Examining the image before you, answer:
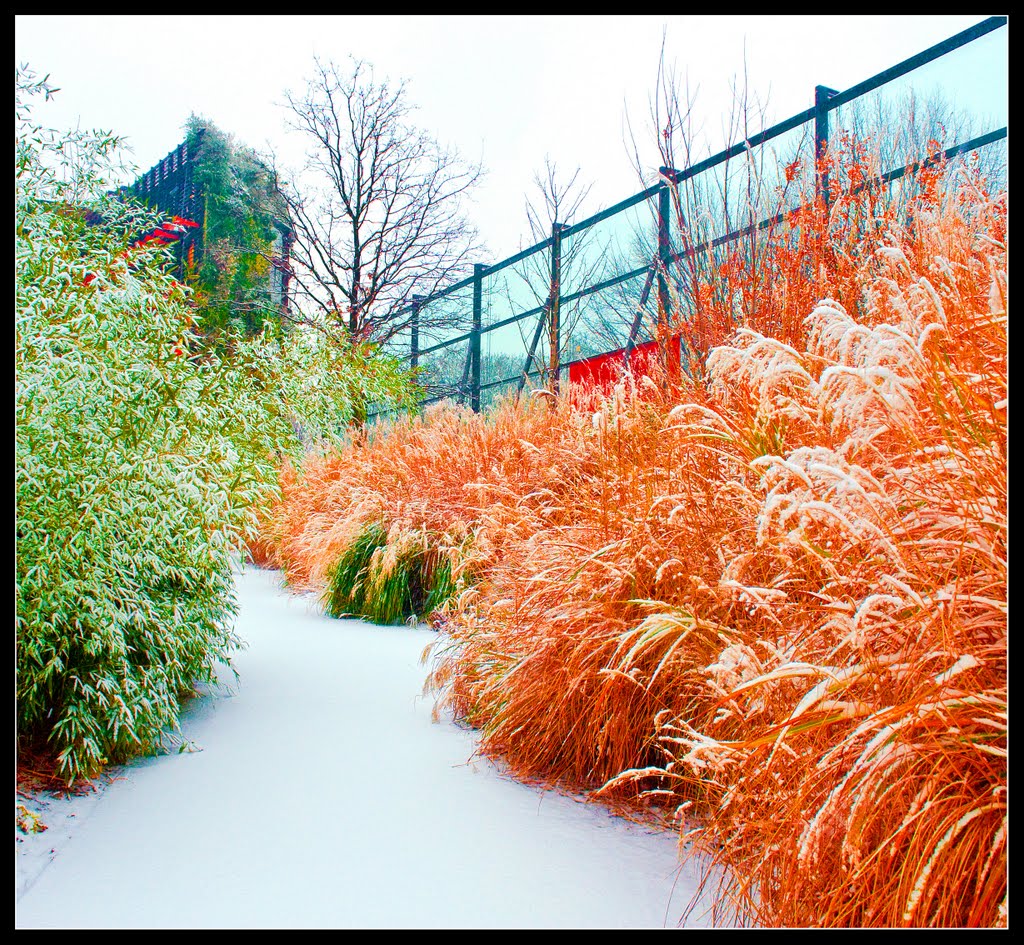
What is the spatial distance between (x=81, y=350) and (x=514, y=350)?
7898mm

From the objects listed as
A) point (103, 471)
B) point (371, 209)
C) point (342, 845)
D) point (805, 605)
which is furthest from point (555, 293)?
point (342, 845)

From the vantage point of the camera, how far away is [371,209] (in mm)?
7219

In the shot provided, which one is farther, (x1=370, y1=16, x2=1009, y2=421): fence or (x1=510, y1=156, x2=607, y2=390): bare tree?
(x1=510, y1=156, x2=607, y2=390): bare tree

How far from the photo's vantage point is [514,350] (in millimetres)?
9555

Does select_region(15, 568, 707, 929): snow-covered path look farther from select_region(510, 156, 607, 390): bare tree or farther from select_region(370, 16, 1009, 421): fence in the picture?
select_region(510, 156, 607, 390): bare tree

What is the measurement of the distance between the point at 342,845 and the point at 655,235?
18.1 ft

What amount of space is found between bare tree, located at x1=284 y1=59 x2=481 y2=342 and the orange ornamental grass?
4347 mm

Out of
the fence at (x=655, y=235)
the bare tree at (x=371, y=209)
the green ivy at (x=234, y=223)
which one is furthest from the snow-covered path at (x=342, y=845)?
the green ivy at (x=234, y=223)

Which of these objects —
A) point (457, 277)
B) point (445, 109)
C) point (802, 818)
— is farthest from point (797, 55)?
point (457, 277)

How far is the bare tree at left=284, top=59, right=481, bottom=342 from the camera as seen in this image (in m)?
6.34

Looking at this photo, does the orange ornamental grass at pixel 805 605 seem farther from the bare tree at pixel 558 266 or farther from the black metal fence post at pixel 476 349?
the black metal fence post at pixel 476 349

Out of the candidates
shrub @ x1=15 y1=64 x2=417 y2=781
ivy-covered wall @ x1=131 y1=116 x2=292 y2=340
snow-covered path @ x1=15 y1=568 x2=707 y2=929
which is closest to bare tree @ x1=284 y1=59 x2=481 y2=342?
ivy-covered wall @ x1=131 y1=116 x2=292 y2=340

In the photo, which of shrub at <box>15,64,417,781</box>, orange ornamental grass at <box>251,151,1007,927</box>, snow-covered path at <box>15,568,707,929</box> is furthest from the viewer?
shrub at <box>15,64,417,781</box>

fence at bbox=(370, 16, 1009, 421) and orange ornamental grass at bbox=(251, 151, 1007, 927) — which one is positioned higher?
fence at bbox=(370, 16, 1009, 421)
